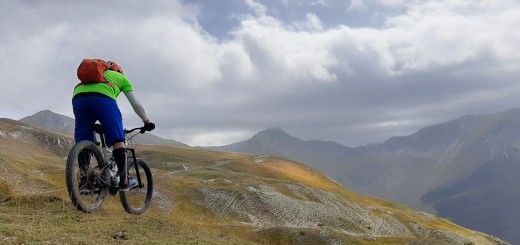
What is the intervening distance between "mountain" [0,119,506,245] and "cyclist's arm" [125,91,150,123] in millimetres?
3547

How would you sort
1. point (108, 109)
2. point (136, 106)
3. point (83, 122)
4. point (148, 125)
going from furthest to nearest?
point (148, 125)
point (136, 106)
point (83, 122)
point (108, 109)

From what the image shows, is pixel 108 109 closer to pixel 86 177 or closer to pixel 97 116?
pixel 97 116

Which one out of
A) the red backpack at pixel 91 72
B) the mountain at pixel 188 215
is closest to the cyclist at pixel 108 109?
the red backpack at pixel 91 72

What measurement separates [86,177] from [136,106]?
2897mm

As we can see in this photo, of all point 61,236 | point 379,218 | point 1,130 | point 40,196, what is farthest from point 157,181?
point 1,130

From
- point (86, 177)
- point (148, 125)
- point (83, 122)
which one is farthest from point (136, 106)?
point (86, 177)

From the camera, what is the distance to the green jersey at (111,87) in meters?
15.4

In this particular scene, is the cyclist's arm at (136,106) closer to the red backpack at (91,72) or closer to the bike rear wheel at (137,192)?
the red backpack at (91,72)

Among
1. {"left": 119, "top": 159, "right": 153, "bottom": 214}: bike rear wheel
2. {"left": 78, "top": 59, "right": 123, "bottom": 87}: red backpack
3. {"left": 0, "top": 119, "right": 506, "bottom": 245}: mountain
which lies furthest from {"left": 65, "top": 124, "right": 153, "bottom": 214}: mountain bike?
{"left": 78, "top": 59, "right": 123, "bottom": 87}: red backpack

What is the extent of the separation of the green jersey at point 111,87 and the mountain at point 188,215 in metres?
4.05

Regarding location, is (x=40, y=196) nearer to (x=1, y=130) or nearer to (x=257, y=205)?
(x=257, y=205)

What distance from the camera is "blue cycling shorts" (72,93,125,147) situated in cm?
1538

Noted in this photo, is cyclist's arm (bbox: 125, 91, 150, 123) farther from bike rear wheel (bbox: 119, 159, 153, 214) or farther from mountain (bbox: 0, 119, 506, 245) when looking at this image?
mountain (bbox: 0, 119, 506, 245)

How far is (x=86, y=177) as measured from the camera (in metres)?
15.4
